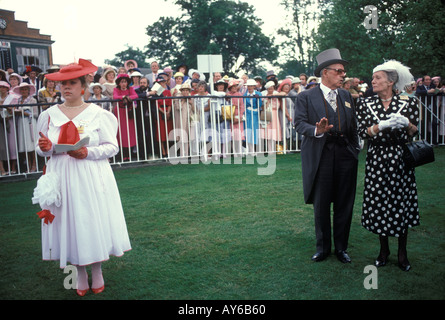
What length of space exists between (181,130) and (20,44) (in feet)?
131

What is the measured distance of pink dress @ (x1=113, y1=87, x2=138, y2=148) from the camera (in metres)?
9.87

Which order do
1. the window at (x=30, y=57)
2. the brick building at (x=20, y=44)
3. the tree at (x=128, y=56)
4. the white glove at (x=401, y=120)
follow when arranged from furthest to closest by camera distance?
the tree at (x=128, y=56)
the window at (x=30, y=57)
the brick building at (x=20, y=44)
the white glove at (x=401, y=120)

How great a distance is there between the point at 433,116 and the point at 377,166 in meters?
9.69

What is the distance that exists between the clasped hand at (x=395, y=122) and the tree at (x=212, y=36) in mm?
49024

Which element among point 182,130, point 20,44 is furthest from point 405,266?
point 20,44

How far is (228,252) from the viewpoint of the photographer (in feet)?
14.8

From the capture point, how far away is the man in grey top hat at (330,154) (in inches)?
167

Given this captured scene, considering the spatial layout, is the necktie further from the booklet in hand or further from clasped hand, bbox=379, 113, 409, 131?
the booklet in hand

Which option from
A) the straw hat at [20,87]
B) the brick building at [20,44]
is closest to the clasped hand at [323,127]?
the straw hat at [20,87]

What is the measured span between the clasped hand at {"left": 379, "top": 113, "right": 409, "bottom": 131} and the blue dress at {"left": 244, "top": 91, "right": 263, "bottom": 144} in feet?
22.6

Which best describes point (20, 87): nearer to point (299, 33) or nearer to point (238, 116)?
point (238, 116)

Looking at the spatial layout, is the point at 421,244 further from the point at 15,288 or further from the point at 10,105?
the point at 10,105

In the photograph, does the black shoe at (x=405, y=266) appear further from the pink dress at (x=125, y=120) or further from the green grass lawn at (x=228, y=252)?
the pink dress at (x=125, y=120)
